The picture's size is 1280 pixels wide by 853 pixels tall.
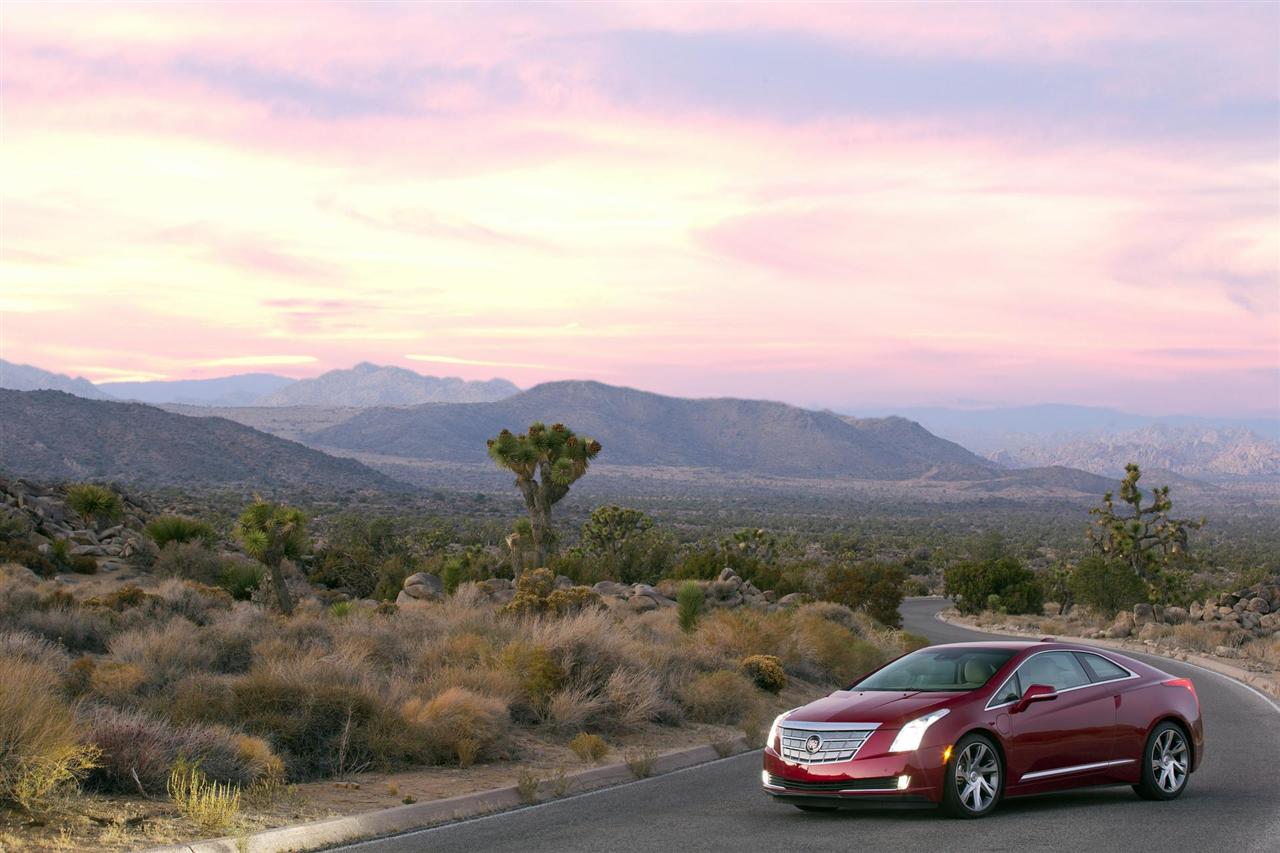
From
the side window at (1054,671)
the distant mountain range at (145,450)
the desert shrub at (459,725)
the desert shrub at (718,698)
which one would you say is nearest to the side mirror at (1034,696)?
the side window at (1054,671)

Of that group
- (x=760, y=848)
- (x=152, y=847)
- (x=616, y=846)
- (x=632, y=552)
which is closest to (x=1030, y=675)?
(x=760, y=848)

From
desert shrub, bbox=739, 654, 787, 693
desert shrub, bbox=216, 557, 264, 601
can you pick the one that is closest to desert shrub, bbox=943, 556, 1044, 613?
desert shrub, bbox=216, 557, 264, 601

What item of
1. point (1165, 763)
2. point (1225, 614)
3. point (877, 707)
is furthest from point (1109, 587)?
point (877, 707)

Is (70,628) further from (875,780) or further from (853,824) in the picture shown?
(875,780)

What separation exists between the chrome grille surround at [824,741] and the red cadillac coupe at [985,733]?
0.01m

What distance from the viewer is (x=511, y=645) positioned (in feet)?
61.8

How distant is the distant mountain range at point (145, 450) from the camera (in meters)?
122

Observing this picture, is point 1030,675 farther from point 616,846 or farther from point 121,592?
point 121,592

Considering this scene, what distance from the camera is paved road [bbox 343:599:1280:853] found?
1070 centimetres

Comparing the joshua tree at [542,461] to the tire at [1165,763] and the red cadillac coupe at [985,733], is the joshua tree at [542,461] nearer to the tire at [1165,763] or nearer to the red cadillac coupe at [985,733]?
the red cadillac coupe at [985,733]

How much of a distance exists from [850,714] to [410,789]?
4644 mm

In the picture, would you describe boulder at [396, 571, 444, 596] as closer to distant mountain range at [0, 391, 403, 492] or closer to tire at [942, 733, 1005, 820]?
tire at [942, 733, 1005, 820]

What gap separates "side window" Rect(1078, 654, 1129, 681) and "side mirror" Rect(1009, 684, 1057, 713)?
882mm

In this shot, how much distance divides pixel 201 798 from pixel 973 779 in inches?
263
